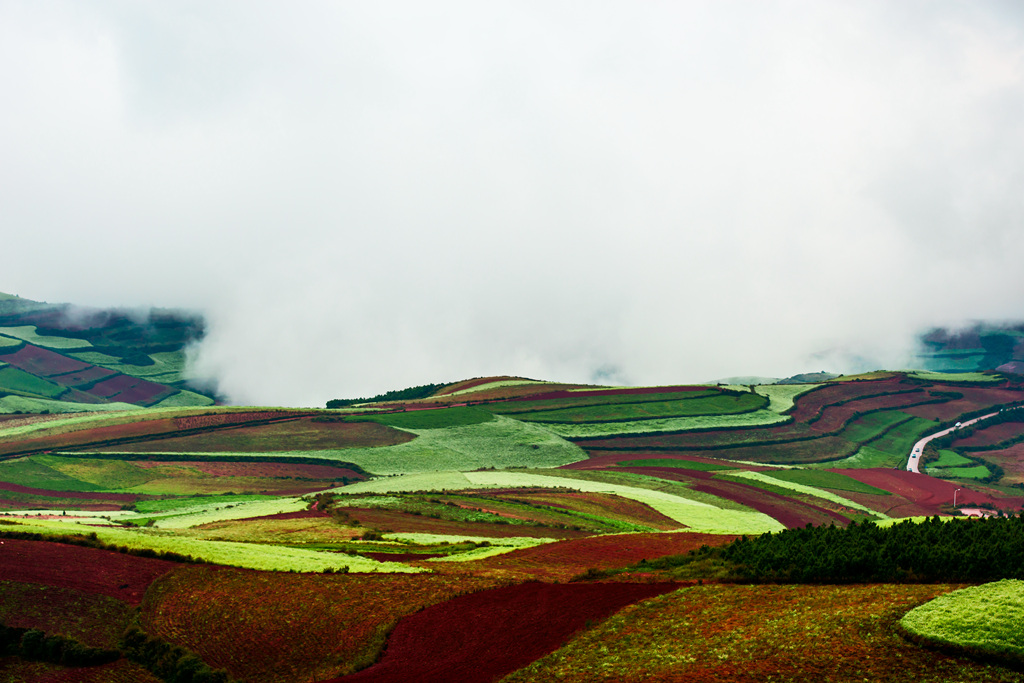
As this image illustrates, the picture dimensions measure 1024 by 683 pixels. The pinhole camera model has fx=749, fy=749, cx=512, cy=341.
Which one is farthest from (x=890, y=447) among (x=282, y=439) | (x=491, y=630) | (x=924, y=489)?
(x=491, y=630)

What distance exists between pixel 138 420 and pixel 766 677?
136829mm

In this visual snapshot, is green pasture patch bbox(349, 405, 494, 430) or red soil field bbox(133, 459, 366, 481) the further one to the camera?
green pasture patch bbox(349, 405, 494, 430)

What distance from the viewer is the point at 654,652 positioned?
28.3m

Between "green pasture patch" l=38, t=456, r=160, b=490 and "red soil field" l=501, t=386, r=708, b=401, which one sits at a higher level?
"red soil field" l=501, t=386, r=708, b=401

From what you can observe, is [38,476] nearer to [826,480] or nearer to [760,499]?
[760,499]

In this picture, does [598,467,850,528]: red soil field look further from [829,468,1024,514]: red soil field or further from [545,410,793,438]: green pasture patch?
[545,410,793,438]: green pasture patch

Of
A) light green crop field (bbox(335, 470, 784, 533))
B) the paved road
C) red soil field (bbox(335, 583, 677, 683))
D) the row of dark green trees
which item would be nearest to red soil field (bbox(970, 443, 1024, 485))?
the paved road

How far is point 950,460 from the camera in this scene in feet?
492

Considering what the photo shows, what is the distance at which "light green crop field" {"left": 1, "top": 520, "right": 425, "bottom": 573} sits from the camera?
45.4 m

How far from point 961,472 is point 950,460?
416 inches

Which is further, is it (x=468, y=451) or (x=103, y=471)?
(x=468, y=451)

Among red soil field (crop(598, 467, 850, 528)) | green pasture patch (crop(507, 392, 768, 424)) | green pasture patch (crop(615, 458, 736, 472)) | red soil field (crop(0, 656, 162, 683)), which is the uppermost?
green pasture patch (crop(507, 392, 768, 424))

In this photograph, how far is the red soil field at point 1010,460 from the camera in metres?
136

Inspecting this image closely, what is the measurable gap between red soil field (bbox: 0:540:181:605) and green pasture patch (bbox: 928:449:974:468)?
146366 millimetres
